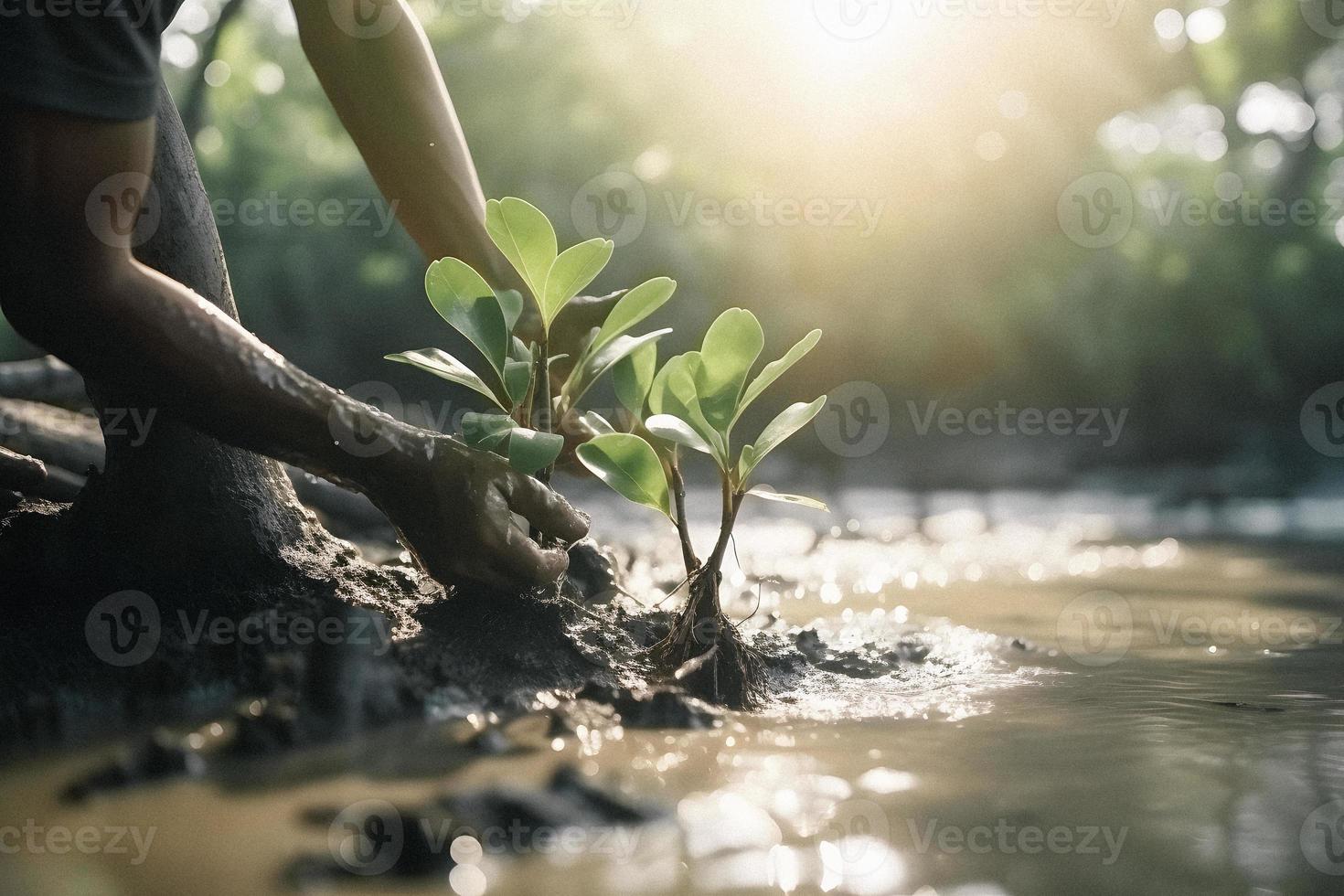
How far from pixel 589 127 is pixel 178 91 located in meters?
6.02

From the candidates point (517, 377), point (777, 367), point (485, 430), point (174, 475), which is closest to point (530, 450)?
point (485, 430)

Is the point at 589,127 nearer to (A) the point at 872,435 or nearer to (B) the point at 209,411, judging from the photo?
(A) the point at 872,435

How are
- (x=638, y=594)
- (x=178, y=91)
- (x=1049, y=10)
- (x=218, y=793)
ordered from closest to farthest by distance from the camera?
(x=218, y=793) → (x=638, y=594) → (x=1049, y=10) → (x=178, y=91)

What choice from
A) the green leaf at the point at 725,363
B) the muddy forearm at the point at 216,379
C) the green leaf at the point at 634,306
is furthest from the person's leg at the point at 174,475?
the green leaf at the point at 725,363

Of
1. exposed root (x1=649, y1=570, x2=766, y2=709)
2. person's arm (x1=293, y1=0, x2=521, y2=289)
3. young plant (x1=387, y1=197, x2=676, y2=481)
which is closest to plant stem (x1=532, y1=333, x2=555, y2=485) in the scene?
young plant (x1=387, y1=197, x2=676, y2=481)

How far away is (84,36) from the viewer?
1.16 meters

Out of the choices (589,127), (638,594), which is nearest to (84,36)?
(638,594)

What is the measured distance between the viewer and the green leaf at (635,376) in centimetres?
163

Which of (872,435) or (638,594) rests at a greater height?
(872,435)

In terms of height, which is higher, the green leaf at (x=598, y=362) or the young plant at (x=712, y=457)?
the green leaf at (x=598, y=362)

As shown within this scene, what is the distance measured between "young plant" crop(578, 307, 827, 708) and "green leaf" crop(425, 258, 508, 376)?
22cm

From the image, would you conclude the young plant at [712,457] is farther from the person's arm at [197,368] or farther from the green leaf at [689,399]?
the person's arm at [197,368]

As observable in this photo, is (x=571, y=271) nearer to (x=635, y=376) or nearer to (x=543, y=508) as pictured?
(x=635, y=376)

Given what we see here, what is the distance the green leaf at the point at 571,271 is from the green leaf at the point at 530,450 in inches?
11.0
